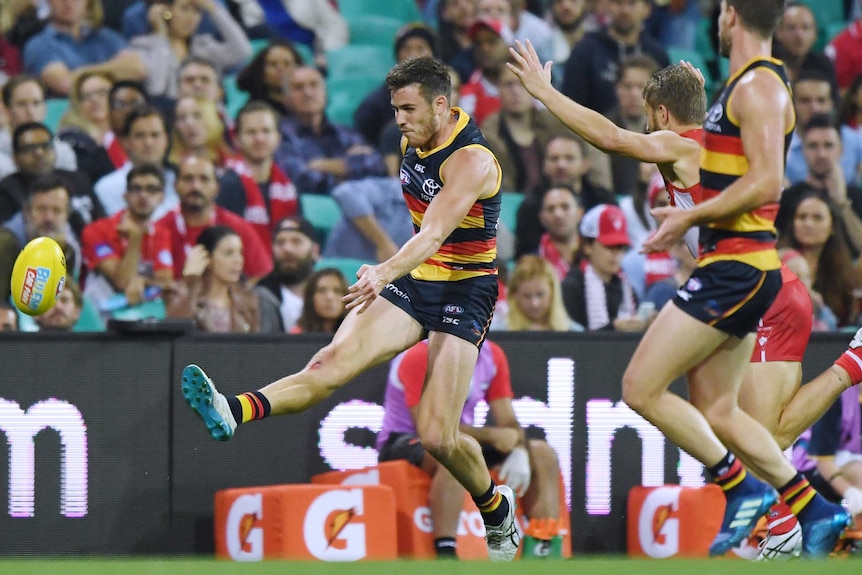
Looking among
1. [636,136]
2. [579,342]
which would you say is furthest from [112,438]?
[636,136]

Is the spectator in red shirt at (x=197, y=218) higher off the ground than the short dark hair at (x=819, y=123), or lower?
lower

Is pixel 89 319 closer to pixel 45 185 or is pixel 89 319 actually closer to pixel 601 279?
pixel 45 185

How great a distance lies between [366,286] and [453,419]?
96 cm

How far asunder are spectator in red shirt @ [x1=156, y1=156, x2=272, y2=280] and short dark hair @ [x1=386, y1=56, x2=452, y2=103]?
359 centimetres

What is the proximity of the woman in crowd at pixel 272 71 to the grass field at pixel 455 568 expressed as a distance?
6.85m

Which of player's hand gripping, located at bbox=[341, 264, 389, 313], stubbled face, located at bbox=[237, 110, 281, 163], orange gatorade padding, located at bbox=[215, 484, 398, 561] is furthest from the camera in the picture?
stubbled face, located at bbox=[237, 110, 281, 163]

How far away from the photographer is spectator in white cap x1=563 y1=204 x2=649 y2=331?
949 centimetres

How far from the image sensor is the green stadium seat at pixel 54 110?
10.8 m

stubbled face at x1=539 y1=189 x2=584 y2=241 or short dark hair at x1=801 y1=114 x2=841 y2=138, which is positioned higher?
short dark hair at x1=801 y1=114 x2=841 y2=138

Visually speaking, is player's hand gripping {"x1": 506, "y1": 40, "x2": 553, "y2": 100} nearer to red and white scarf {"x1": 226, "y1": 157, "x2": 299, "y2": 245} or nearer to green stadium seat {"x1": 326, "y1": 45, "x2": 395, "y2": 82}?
red and white scarf {"x1": 226, "y1": 157, "x2": 299, "y2": 245}

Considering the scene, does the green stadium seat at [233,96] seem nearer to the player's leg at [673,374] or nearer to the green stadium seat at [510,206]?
the green stadium seat at [510,206]

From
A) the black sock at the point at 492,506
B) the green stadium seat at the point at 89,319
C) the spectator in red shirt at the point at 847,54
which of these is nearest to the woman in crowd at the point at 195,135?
the green stadium seat at the point at 89,319

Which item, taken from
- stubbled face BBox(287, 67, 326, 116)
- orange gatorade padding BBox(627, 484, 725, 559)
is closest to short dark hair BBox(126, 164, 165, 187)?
stubbled face BBox(287, 67, 326, 116)

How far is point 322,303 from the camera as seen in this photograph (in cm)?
850
